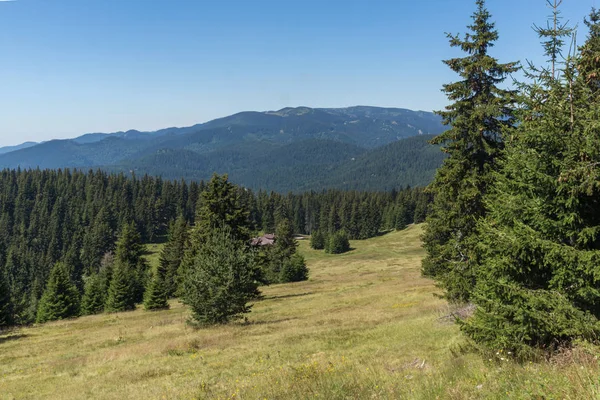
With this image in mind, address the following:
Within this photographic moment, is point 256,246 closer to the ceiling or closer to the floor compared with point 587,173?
closer to the floor

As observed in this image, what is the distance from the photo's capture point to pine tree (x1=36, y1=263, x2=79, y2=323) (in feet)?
174

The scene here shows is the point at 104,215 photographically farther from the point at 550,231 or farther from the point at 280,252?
the point at 550,231

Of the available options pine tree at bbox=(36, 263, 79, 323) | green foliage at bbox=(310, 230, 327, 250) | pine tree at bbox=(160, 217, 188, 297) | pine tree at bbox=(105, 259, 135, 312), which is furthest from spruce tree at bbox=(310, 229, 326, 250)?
pine tree at bbox=(36, 263, 79, 323)

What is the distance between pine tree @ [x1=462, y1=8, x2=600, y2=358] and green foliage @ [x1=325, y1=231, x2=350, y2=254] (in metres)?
106

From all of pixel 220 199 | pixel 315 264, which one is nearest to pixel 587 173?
pixel 220 199

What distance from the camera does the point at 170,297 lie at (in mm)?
63875

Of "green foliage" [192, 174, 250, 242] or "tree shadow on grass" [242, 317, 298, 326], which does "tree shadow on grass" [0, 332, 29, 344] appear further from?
"tree shadow on grass" [242, 317, 298, 326]

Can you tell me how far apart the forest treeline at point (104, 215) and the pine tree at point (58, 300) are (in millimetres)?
52043

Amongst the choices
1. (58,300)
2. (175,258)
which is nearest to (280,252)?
(175,258)

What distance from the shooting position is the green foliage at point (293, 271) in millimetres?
69812

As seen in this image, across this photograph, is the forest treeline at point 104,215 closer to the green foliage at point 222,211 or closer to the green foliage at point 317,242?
the green foliage at point 317,242

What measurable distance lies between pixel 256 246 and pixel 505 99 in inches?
1006

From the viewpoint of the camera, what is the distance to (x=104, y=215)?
444ft

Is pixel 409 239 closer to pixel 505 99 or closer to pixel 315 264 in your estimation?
pixel 315 264
